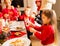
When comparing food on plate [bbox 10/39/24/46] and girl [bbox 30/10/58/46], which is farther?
girl [bbox 30/10/58/46]

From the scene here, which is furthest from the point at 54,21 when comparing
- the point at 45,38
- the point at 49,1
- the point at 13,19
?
the point at 49,1

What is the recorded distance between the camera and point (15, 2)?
4.30m

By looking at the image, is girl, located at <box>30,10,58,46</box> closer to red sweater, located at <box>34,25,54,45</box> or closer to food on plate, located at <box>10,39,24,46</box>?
red sweater, located at <box>34,25,54,45</box>

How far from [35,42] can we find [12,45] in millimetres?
1816

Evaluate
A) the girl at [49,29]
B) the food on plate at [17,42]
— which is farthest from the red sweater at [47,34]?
the food on plate at [17,42]

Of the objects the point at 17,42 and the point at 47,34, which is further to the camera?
the point at 47,34

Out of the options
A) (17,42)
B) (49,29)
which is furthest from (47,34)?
(17,42)

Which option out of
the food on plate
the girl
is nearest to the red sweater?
the girl

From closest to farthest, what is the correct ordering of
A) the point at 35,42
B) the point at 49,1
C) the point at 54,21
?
the point at 54,21 < the point at 35,42 < the point at 49,1

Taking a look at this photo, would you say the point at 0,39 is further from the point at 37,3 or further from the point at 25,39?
the point at 37,3

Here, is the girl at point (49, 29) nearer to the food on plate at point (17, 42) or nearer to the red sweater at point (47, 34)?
the red sweater at point (47, 34)

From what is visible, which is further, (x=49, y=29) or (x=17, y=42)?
(x=49, y=29)

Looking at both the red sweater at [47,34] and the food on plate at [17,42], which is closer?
the food on plate at [17,42]

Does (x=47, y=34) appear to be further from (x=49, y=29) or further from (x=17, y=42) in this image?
(x=17, y=42)
